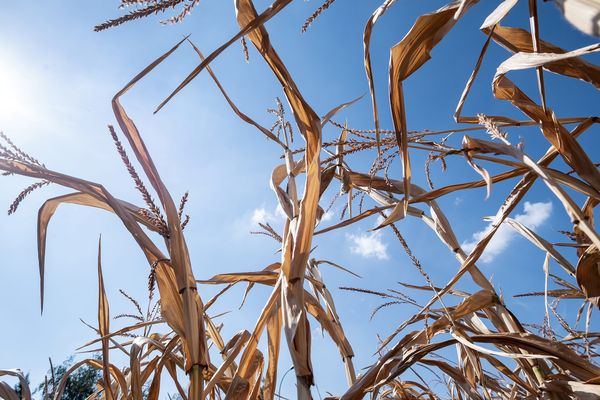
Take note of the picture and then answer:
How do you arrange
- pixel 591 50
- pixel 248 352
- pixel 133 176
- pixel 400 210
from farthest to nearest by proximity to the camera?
1. pixel 400 210
2. pixel 248 352
3. pixel 133 176
4. pixel 591 50

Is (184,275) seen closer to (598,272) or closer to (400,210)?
(400,210)

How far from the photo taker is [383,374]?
0.81 meters

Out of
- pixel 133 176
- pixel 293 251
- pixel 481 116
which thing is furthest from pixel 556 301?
pixel 133 176

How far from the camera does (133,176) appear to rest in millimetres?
666

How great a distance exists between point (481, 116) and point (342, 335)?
24.1 inches

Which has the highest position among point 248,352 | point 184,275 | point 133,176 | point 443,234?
point 443,234

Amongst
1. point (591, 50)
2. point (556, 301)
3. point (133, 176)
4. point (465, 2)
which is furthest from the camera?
point (556, 301)

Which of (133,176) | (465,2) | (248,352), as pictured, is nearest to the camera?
(465,2)

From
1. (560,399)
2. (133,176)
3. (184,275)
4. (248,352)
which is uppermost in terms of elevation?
(133,176)

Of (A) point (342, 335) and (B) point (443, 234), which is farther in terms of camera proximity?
(B) point (443, 234)

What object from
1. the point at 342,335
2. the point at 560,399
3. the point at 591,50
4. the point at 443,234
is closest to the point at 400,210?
the point at 443,234

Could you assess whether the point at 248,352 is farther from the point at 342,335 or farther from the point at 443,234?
the point at 443,234

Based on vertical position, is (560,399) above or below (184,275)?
below

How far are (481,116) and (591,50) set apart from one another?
31 centimetres
